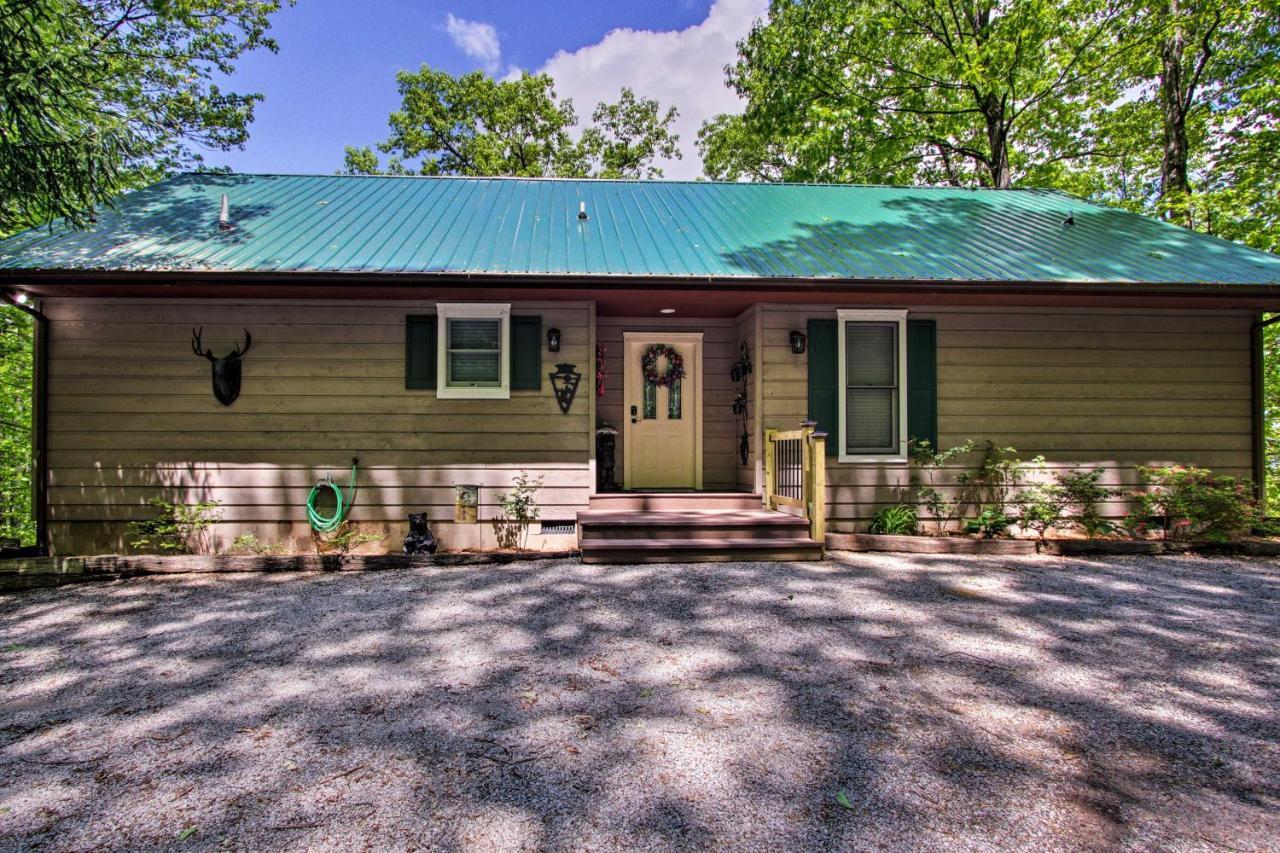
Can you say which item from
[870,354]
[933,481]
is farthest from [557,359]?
[933,481]

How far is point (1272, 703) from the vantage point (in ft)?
9.36

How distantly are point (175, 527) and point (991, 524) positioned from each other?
8307 millimetres

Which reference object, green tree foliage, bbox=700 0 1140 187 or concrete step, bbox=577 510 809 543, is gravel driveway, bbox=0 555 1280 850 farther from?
green tree foliage, bbox=700 0 1140 187

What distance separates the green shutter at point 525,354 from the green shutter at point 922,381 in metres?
4.01

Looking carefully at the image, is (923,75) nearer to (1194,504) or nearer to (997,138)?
(997,138)

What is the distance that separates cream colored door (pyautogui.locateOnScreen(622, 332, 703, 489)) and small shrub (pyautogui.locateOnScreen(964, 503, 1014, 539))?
3.08 m

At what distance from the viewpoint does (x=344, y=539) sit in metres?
6.32

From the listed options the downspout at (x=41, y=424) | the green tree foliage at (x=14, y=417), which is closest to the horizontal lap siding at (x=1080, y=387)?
the downspout at (x=41, y=424)

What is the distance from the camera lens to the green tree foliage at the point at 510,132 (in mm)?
20422

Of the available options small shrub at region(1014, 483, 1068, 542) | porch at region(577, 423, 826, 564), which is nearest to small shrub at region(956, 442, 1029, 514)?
small shrub at region(1014, 483, 1068, 542)

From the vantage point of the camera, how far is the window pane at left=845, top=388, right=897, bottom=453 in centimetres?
693

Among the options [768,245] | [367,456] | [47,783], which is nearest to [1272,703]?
[47,783]

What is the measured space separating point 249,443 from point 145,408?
3.53ft

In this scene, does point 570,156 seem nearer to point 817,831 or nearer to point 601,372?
point 601,372
